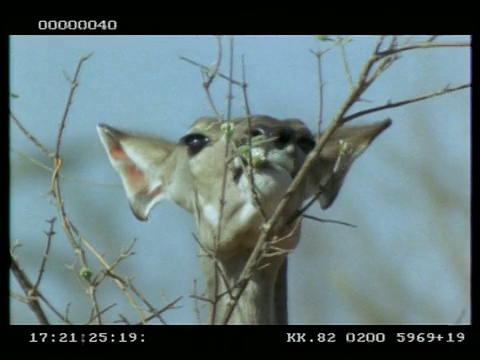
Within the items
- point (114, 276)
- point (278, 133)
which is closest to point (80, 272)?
point (114, 276)

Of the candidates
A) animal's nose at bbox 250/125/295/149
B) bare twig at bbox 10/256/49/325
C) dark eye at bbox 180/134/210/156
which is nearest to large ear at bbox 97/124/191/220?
dark eye at bbox 180/134/210/156

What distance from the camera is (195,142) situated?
4.75 metres

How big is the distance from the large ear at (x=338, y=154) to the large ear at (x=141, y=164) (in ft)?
2.01

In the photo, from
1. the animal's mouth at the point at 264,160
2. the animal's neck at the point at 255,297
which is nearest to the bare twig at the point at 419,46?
the animal's mouth at the point at 264,160

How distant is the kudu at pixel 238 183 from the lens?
14.5 feet

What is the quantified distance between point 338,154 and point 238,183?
501mm

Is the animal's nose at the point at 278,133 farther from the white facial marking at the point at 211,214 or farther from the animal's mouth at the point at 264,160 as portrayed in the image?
the white facial marking at the point at 211,214

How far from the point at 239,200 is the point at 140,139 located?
62 cm

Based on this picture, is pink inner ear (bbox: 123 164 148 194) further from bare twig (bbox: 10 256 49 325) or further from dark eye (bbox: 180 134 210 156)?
bare twig (bbox: 10 256 49 325)

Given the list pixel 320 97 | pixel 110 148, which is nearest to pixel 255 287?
pixel 110 148

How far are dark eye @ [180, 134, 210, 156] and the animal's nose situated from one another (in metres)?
0.23
